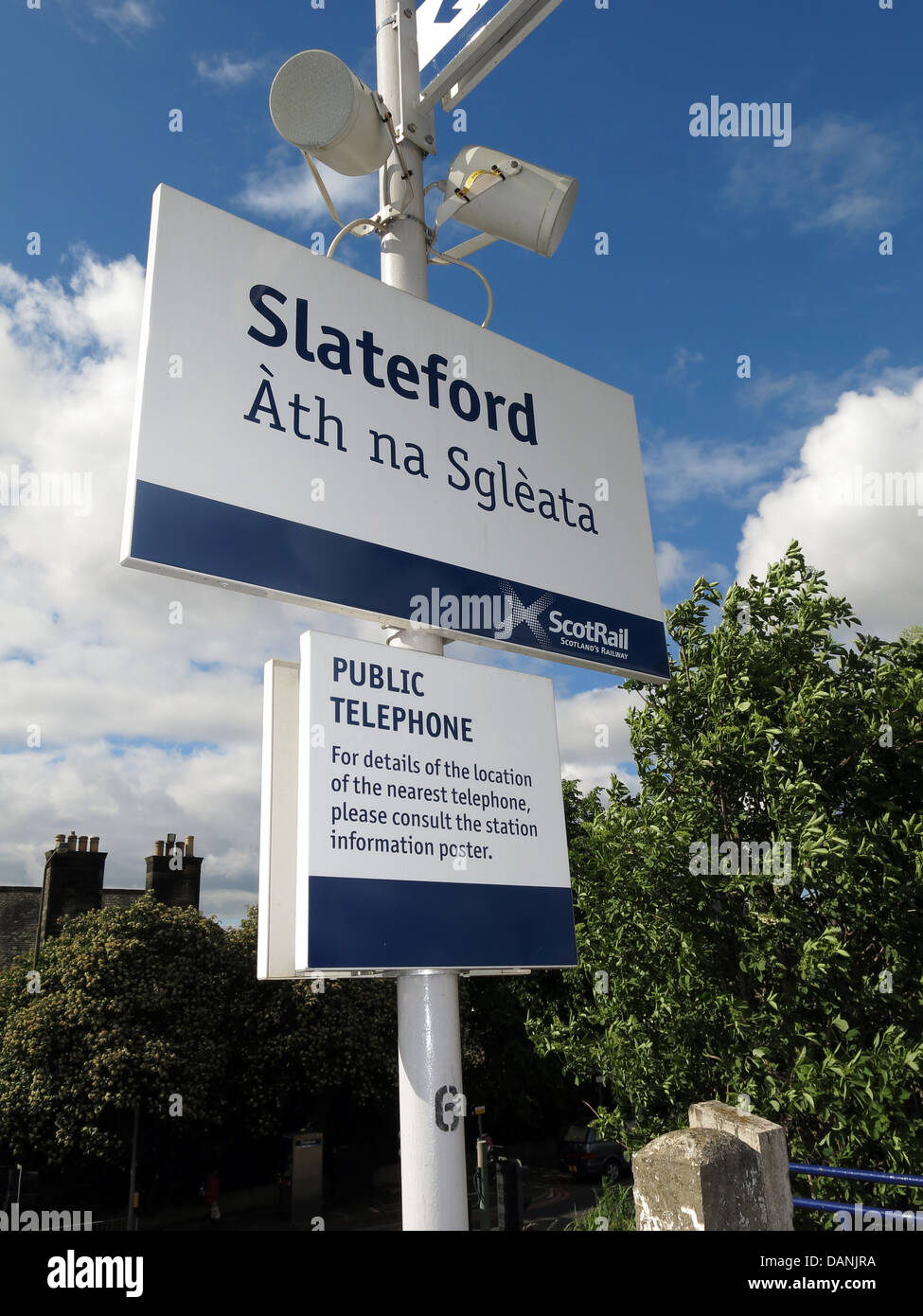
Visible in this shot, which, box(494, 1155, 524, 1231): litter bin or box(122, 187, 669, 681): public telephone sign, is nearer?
box(122, 187, 669, 681): public telephone sign

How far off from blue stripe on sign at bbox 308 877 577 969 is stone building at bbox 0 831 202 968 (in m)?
21.8

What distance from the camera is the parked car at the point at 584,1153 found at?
75.0 ft

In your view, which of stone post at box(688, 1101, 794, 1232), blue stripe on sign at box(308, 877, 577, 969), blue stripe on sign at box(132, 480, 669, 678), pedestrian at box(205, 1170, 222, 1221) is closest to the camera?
blue stripe on sign at box(308, 877, 577, 969)

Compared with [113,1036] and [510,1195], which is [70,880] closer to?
[113,1036]

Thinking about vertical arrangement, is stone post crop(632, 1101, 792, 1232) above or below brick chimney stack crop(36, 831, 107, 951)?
below

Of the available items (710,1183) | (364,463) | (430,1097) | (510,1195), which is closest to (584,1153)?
(510,1195)

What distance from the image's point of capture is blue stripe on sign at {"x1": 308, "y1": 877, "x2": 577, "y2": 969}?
3066 millimetres

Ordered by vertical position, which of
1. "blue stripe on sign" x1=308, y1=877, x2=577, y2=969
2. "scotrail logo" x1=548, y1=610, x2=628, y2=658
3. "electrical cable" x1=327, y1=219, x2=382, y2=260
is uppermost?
"electrical cable" x1=327, y1=219, x2=382, y2=260

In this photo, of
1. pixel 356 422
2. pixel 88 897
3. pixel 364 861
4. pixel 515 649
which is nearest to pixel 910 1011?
pixel 515 649

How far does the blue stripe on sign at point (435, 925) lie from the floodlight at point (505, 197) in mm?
3278

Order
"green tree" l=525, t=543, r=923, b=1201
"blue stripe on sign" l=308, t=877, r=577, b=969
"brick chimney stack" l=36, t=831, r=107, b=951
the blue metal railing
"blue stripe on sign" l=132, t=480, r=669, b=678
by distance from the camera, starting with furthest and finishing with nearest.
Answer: "brick chimney stack" l=36, t=831, r=107, b=951 < "green tree" l=525, t=543, r=923, b=1201 < the blue metal railing < "blue stripe on sign" l=132, t=480, r=669, b=678 < "blue stripe on sign" l=308, t=877, r=577, b=969

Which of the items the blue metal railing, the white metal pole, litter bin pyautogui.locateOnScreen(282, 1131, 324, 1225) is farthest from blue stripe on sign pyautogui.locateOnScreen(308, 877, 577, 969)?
litter bin pyautogui.locateOnScreen(282, 1131, 324, 1225)

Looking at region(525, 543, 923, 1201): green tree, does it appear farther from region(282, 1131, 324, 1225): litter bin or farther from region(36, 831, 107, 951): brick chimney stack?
region(36, 831, 107, 951): brick chimney stack

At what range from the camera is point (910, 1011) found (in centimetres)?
656
